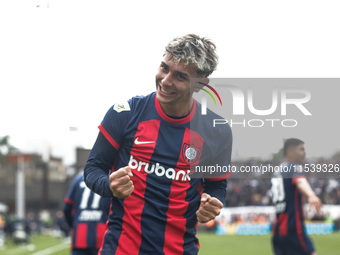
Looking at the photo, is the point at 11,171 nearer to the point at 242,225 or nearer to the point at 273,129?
the point at 242,225

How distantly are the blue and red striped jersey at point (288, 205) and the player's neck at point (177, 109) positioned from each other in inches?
141

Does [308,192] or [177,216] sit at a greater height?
[308,192]

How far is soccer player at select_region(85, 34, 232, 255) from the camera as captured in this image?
2787 millimetres

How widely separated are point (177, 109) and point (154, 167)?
0.41 metres

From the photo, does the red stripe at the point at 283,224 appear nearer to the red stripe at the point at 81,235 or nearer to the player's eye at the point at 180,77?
the red stripe at the point at 81,235

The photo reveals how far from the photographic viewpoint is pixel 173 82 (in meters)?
2.81

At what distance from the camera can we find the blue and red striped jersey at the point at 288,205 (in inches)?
245

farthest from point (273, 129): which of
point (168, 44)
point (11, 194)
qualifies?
point (11, 194)

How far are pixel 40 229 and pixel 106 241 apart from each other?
112 feet

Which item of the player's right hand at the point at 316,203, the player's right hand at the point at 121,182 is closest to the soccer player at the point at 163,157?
the player's right hand at the point at 121,182

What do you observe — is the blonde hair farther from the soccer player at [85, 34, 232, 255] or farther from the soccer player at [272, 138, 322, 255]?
the soccer player at [272, 138, 322, 255]

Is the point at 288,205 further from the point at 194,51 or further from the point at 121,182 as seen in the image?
the point at 121,182

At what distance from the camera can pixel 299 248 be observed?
616 cm

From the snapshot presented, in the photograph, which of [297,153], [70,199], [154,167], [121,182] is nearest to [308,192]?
[297,153]
